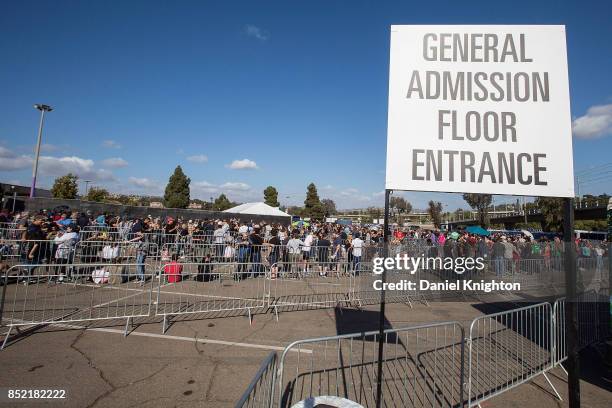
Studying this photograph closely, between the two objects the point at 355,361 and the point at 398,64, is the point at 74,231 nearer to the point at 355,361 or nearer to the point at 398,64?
the point at 355,361

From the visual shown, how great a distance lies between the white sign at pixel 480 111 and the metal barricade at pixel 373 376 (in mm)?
1912

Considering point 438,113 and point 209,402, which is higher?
point 438,113

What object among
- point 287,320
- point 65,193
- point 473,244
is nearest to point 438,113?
point 287,320

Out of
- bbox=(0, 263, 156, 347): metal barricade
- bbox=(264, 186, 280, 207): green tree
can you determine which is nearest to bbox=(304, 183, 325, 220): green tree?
bbox=(264, 186, 280, 207): green tree

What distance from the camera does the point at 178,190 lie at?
6144 cm

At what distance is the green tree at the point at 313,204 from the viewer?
7862 cm

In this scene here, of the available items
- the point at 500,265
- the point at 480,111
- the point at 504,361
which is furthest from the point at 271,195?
the point at 480,111

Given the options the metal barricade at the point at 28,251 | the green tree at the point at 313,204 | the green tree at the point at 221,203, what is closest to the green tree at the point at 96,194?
the green tree at the point at 221,203

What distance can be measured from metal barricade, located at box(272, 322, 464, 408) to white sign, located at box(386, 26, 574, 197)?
1912mm

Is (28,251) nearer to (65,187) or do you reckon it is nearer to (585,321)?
(585,321)

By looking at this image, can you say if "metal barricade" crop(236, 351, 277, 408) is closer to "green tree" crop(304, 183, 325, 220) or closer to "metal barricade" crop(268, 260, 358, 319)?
"metal barricade" crop(268, 260, 358, 319)

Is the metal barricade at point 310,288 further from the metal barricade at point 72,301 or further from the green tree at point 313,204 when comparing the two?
the green tree at point 313,204

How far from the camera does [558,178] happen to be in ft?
6.91

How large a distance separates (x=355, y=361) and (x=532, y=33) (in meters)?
4.80
